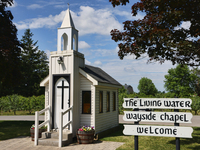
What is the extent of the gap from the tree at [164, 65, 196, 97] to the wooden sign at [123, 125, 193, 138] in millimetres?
50424

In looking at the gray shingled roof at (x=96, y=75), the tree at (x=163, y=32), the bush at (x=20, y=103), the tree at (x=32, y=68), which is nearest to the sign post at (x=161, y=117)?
the tree at (x=163, y=32)

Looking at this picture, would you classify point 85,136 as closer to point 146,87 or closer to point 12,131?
point 12,131

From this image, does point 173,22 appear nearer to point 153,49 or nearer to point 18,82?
point 153,49

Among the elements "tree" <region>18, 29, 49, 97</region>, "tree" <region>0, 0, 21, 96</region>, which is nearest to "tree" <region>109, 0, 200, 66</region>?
"tree" <region>0, 0, 21, 96</region>

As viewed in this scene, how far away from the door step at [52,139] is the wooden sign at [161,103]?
523 cm

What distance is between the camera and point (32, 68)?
51969 millimetres

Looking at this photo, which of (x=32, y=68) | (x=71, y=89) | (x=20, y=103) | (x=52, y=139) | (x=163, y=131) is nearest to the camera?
(x=163, y=131)

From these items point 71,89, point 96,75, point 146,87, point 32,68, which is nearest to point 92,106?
point 71,89

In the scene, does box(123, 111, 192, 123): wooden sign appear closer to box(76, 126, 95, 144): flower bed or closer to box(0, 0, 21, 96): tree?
box(76, 126, 95, 144): flower bed

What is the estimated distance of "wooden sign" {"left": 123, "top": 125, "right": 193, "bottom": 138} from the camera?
219 inches

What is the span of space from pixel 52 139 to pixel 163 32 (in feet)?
24.2

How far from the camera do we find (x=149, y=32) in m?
8.88

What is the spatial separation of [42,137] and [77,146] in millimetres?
2180

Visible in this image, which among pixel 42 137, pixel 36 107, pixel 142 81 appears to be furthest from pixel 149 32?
pixel 142 81
